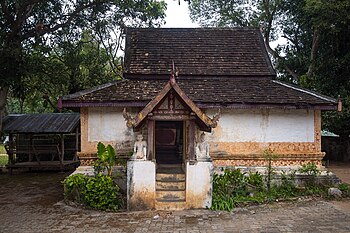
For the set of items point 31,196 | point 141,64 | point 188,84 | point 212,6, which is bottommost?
point 31,196

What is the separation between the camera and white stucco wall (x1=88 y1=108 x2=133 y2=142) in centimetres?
1126

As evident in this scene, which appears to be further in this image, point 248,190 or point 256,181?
point 256,181

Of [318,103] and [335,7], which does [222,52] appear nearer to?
[318,103]

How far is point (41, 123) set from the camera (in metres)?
17.2

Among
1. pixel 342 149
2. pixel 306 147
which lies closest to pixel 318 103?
pixel 306 147

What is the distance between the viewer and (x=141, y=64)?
12945 mm

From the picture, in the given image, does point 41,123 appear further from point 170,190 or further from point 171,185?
point 170,190

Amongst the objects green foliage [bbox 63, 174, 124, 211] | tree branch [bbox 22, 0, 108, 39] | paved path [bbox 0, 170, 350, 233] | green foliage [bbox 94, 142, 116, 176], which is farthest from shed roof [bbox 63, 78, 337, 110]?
tree branch [bbox 22, 0, 108, 39]

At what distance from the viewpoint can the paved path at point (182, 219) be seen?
7734mm

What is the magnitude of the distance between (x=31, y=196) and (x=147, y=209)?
486 centimetres

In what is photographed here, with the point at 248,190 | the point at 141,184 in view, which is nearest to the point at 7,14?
the point at 141,184

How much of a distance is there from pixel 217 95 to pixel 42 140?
11211 mm

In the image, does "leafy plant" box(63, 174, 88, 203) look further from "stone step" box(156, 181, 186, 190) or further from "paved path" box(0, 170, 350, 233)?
"stone step" box(156, 181, 186, 190)

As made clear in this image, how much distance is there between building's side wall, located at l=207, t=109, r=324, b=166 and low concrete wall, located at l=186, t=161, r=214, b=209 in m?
2.15
